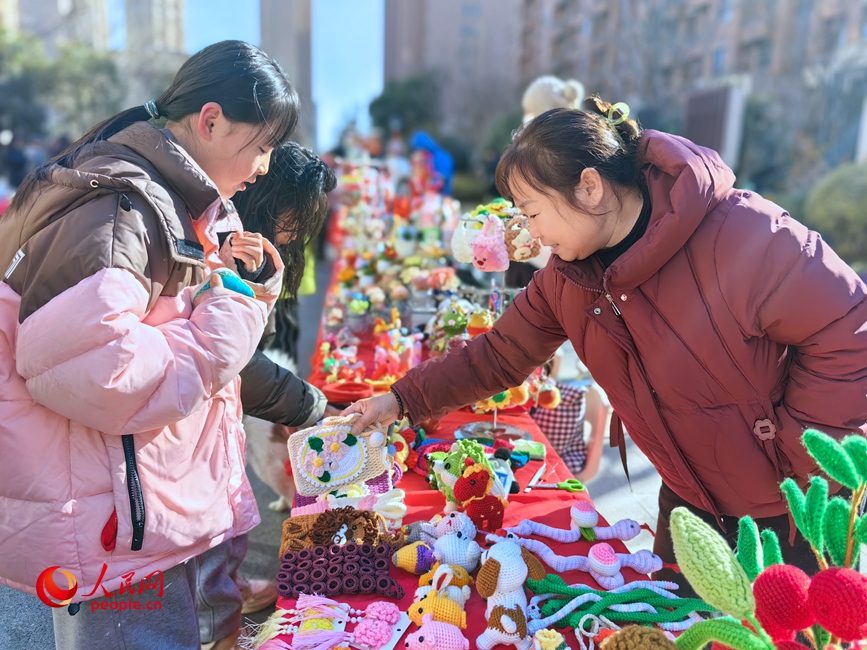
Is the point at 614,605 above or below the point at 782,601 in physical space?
below

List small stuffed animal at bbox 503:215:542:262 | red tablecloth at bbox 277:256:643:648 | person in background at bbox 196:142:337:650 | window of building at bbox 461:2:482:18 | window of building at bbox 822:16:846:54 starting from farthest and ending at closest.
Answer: window of building at bbox 461:2:482:18
window of building at bbox 822:16:846:54
small stuffed animal at bbox 503:215:542:262
person in background at bbox 196:142:337:650
red tablecloth at bbox 277:256:643:648

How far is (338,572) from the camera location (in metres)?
1.33

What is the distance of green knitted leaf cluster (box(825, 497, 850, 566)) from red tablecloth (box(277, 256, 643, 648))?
21.3 inches

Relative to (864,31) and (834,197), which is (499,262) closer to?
(834,197)

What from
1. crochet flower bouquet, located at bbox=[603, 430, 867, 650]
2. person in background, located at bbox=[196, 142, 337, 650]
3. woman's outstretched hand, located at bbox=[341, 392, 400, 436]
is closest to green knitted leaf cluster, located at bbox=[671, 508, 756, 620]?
crochet flower bouquet, located at bbox=[603, 430, 867, 650]

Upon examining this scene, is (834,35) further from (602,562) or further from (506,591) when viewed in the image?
(506,591)

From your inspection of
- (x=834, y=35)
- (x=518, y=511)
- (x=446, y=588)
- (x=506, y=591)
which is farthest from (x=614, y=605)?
(x=834, y=35)

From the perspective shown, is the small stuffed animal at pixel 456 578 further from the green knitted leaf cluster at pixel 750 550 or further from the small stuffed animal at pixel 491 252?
the small stuffed animal at pixel 491 252

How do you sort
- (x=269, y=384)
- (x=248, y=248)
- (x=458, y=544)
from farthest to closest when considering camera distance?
1. (x=269, y=384)
2. (x=248, y=248)
3. (x=458, y=544)

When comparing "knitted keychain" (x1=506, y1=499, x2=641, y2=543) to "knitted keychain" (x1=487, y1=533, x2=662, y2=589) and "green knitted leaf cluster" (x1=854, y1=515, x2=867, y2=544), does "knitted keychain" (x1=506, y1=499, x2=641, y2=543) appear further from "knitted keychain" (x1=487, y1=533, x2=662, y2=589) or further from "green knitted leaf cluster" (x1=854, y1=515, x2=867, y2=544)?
"green knitted leaf cluster" (x1=854, y1=515, x2=867, y2=544)

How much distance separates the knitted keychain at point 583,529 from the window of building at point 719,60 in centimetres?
2528

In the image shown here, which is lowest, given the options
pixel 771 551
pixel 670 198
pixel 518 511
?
pixel 518 511

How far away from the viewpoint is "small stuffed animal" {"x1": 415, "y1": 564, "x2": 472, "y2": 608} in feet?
4.06

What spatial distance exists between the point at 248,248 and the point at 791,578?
126cm
